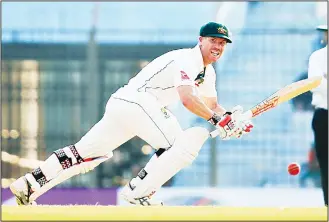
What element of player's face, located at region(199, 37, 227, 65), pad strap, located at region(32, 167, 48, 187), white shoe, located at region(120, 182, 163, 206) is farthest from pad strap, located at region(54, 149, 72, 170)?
player's face, located at region(199, 37, 227, 65)

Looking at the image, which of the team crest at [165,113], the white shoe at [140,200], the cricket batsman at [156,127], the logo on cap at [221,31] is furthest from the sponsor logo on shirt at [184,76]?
the white shoe at [140,200]

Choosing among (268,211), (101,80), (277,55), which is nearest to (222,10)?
(277,55)

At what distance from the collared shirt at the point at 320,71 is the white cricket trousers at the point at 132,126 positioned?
165 cm

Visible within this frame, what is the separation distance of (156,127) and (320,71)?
1827 millimetres

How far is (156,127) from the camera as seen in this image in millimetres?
5055

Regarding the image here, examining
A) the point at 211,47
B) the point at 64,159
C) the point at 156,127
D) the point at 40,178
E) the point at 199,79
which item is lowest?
the point at 40,178

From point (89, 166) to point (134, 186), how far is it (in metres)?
0.35

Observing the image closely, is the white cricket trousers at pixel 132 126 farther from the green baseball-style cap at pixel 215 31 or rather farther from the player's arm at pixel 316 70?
the player's arm at pixel 316 70

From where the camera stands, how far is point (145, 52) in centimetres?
1030

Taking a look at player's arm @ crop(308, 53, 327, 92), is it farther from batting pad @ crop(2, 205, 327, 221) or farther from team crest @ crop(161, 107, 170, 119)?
batting pad @ crop(2, 205, 327, 221)

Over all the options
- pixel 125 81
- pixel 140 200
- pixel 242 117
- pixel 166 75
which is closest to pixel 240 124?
pixel 242 117

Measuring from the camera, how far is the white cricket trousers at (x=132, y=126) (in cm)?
507

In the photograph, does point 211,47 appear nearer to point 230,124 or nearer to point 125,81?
point 230,124

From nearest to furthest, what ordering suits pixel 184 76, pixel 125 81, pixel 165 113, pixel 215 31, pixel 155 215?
pixel 155 215
pixel 184 76
pixel 165 113
pixel 215 31
pixel 125 81
